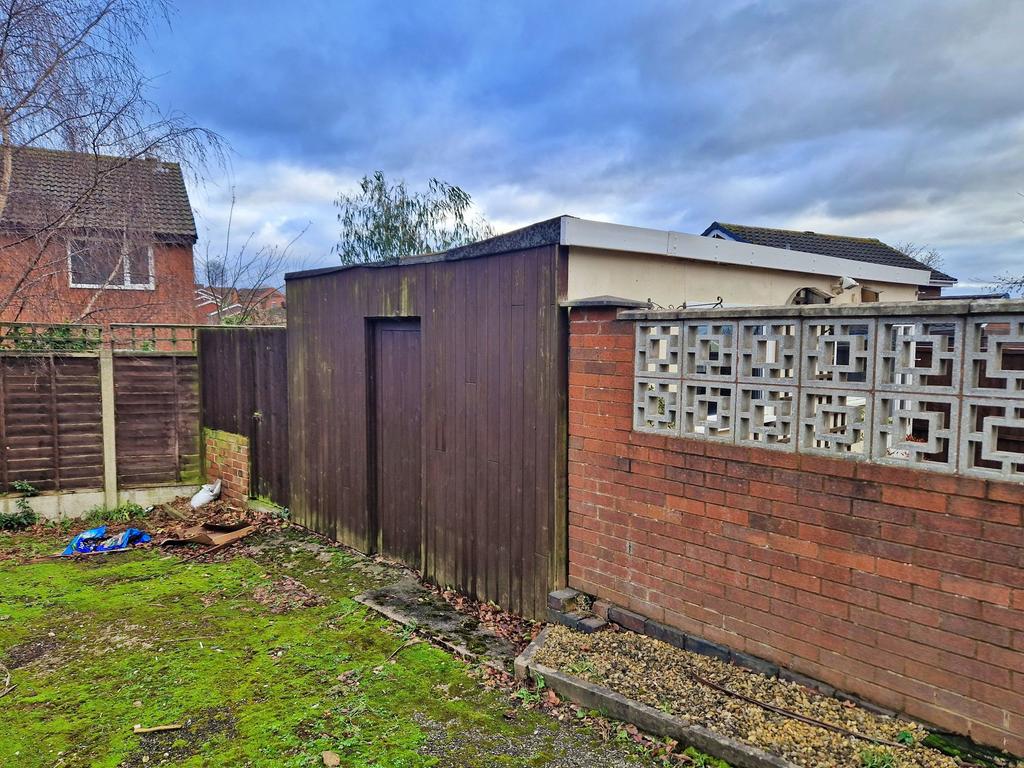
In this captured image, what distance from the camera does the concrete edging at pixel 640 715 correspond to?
2.50 meters

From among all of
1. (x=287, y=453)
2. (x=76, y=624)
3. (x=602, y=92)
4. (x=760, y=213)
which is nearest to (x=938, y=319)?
(x=76, y=624)

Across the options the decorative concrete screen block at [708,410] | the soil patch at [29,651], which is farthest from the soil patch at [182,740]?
the decorative concrete screen block at [708,410]

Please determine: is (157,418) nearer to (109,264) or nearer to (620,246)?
(109,264)

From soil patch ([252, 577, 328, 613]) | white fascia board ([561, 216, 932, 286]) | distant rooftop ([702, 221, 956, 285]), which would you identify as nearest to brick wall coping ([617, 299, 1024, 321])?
white fascia board ([561, 216, 932, 286])

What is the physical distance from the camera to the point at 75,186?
6035 mm

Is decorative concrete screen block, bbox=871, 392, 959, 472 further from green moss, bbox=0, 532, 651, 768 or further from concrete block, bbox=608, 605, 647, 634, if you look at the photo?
green moss, bbox=0, 532, 651, 768

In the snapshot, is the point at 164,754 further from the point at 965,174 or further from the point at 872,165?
the point at 965,174

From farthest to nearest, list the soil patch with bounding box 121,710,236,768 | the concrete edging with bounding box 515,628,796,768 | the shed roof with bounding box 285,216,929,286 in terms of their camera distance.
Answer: the shed roof with bounding box 285,216,929,286
the soil patch with bounding box 121,710,236,768
the concrete edging with bounding box 515,628,796,768

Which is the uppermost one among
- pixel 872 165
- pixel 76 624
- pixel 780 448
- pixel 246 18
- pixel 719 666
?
pixel 872 165

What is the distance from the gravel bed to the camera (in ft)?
7.86

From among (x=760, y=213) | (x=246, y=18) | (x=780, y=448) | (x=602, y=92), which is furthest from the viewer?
(x=760, y=213)

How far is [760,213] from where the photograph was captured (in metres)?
21.8

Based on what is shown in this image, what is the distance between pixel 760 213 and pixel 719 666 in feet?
71.8

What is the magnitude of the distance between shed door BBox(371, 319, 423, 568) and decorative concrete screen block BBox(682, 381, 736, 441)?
105 inches
